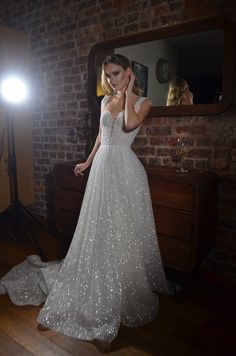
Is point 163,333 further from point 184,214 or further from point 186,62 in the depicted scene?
point 186,62

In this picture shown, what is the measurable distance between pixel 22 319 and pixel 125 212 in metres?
0.94

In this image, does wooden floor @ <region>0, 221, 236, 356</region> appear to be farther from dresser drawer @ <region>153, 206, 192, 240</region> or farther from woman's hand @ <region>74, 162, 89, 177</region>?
woman's hand @ <region>74, 162, 89, 177</region>

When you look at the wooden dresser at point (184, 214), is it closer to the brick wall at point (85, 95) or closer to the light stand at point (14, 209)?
the brick wall at point (85, 95)

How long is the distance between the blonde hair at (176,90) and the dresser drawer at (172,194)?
722mm

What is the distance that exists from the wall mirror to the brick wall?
76mm

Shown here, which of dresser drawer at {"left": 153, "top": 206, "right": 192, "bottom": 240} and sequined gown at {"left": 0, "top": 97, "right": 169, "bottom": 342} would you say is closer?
sequined gown at {"left": 0, "top": 97, "right": 169, "bottom": 342}

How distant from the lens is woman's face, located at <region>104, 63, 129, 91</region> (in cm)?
181

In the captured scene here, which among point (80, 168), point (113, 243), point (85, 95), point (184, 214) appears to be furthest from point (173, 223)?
point (85, 95)

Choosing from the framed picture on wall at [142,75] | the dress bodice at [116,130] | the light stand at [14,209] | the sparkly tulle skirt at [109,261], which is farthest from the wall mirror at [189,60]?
the light stand at [14,209]

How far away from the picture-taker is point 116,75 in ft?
5.99

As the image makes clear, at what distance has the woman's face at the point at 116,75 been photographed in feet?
5.93

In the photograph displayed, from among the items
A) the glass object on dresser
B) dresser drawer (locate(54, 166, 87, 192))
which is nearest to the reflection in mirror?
the glass object on dresser

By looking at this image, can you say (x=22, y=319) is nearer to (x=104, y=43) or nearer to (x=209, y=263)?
(x=209, y=263)

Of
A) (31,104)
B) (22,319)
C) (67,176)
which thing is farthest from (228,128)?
(31,104)
